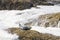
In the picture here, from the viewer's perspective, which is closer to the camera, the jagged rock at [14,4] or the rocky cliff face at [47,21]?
the rocky cliff face at [47,21]

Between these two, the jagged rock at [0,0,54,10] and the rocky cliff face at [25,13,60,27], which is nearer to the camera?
the rocky cliff face at [25,13,60,27]

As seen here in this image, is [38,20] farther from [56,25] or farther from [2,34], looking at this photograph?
[2,34]

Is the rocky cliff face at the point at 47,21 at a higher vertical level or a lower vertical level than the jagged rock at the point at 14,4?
higher

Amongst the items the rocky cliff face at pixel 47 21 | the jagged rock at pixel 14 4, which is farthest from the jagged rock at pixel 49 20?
the jagged rock at pixel 14 4

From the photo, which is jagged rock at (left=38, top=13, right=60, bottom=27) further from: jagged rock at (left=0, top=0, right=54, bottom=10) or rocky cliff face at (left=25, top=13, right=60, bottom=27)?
jagged rock at (left=0, top=0, right=54, bottom=10)

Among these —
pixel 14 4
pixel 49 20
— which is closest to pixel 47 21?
pixel 49 20

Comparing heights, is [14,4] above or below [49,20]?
below

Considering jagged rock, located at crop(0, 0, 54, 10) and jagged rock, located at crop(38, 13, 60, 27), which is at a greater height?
jagged rock, located at crop(38, 13, 60, 27)

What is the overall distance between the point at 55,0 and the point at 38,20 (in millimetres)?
20261

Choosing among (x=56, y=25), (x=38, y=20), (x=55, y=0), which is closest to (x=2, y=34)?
(x=56, y=25)

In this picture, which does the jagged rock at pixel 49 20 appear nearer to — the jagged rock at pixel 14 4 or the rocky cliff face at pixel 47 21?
the rocky cliff face at pixel 47 21

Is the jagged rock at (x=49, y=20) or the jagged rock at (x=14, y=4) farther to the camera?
the jagged rock at (x=14, y=4)

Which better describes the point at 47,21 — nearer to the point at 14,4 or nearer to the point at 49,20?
the point at 49,20

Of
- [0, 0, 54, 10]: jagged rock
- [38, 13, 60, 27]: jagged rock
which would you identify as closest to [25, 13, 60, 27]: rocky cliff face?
[38, 13, 60, 27]: jagged rock
